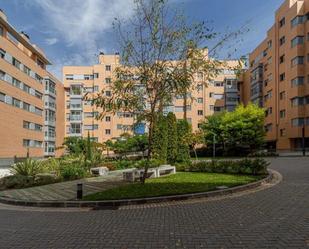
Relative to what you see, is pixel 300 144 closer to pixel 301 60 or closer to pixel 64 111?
pixel 301 60

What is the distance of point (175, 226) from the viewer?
25.1 feet

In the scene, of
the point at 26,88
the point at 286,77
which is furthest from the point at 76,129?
the point at 286,77

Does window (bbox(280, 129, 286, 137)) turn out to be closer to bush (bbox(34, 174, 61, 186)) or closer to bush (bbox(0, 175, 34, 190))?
bush (bbox(34, 174, 61, 186))

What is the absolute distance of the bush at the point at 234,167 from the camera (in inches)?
658

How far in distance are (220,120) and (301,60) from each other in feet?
46.5

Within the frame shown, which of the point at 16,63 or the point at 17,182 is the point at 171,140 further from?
the point at 16,63

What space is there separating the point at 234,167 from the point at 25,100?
39729mm

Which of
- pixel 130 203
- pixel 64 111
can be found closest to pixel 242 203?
pixel 130 203

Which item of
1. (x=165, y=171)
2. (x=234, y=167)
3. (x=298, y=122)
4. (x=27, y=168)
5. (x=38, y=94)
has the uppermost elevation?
(x=38, y=94)

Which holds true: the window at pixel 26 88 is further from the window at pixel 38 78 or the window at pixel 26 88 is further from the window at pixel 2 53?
the window at pixel 2 53

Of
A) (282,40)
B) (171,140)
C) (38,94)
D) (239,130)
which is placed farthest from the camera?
(38,94)

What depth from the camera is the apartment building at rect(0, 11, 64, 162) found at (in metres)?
42.3

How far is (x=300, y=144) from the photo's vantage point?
45.1 meters

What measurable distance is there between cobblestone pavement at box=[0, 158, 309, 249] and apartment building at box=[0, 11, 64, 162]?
35.6 metres
